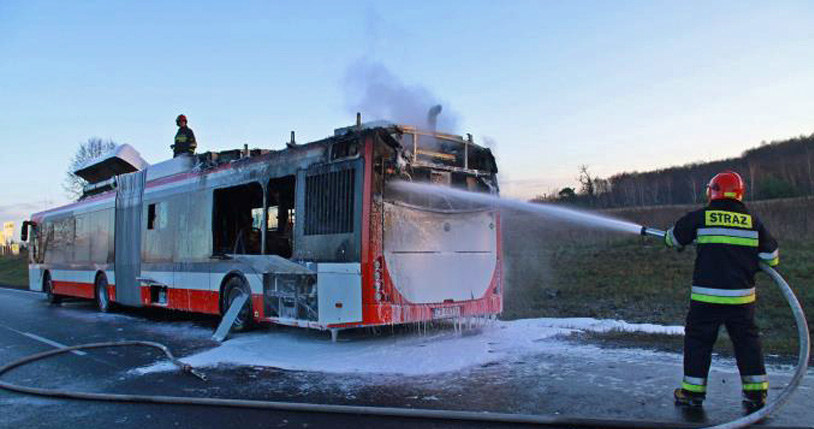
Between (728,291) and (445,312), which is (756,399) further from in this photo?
(445,312)

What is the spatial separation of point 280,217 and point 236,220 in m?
1.32

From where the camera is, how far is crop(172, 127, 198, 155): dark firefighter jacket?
12.2 meters

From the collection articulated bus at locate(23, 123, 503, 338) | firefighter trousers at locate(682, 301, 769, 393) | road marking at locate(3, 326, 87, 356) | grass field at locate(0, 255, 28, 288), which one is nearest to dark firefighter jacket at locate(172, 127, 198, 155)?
articulated bus at locate(23, 123, 503, 338)

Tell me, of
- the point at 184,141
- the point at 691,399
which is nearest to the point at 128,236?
the point at 184,141

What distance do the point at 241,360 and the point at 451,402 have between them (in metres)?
3.26

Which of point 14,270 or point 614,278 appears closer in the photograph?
point 614,278

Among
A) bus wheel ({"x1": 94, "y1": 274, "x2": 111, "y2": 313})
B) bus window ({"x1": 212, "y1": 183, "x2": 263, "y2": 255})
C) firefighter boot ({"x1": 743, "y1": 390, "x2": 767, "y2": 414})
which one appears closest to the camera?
firefighter boot ({"x1": 743, "y1": 390, "x2": 767, "y2": 414})

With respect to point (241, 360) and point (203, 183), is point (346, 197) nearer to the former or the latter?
point (241, 360)

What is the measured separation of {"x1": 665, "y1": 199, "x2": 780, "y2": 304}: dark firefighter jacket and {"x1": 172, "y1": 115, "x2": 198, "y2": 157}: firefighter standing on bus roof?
33.5 ft

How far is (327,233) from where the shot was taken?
761 cm

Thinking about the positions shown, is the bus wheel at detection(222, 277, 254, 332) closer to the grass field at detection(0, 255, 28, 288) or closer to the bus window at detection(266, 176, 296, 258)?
the bus window at detection(266, 176, 296, 258)

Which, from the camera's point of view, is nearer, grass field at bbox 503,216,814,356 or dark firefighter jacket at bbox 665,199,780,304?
dark firefighter jacket at bbox 665,199,780,304

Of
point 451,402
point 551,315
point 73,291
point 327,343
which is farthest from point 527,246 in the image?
point 451,402

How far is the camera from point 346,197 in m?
7.40
